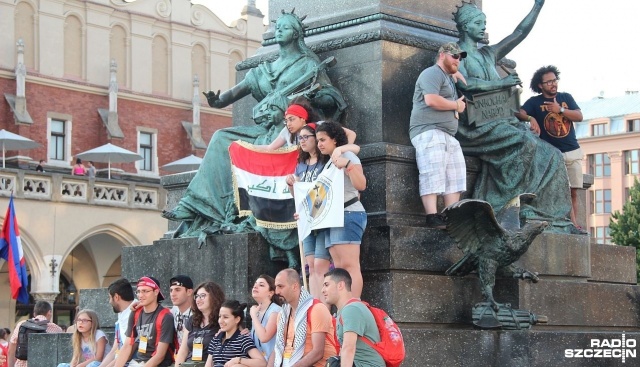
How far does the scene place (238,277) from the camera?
927 cm

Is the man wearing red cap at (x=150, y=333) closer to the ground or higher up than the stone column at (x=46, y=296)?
higher up

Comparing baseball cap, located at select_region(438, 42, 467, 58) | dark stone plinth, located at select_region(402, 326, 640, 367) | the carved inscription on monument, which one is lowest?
dark stone plinth, located at select_region(402, 326, 640, 367)

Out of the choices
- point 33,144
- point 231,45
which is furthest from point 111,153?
point 231,45

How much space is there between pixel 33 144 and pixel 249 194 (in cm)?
3189

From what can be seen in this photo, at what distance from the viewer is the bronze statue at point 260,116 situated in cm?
974

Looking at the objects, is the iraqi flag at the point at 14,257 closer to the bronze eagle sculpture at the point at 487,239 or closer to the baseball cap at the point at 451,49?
the baseball cap at the point at 451,49

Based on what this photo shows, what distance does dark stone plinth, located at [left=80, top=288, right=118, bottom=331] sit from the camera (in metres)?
10.7

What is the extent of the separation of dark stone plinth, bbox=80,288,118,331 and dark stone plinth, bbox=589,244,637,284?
3.72m

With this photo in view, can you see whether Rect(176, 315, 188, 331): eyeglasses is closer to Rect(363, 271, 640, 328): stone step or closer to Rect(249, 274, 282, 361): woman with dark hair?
Rect(249, 274, 282, 361): woman with dark hair

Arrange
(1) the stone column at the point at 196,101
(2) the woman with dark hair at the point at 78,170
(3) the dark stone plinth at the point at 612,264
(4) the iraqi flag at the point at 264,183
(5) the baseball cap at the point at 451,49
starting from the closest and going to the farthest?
(4) the iraqi flag at the point at 264,183
(5) the baseball cap at the point at 451,49
(3) the dark stone plinth at the point at 612,264
(2) the woman with dark hair at the point at 78,170
(1) the stone column at the point at 196,101

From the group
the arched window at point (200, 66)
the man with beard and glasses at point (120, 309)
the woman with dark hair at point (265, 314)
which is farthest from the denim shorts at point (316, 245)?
the arched window at point (200, 66)

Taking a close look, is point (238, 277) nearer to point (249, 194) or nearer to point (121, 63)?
point (249, 194)

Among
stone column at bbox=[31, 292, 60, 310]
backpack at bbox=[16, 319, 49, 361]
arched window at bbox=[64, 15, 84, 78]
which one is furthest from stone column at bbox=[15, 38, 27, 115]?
backpack at bbox=[16, 319, 49, 361]

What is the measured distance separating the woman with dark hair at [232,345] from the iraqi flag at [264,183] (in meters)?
1.23
